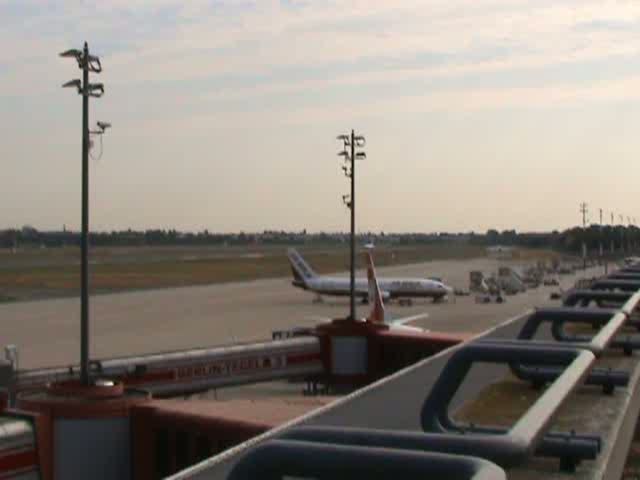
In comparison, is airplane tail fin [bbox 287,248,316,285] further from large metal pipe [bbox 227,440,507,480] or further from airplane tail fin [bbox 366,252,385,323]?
large metal pipe [bbox 227,440,507,480]

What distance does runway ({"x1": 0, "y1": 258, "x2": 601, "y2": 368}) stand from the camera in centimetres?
5203

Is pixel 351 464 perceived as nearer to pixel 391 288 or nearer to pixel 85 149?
pixel 85 149

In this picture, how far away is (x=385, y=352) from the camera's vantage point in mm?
29281

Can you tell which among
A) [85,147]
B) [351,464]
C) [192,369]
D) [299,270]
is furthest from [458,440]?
[299,270]

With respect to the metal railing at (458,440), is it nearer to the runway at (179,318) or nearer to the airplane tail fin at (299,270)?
the runway at (179,318)

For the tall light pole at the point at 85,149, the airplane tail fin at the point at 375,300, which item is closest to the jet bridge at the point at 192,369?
Result: the tall light pole at the point at 85,149

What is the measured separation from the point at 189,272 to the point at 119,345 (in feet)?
289

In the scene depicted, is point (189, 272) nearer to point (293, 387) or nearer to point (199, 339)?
point (199, 339)

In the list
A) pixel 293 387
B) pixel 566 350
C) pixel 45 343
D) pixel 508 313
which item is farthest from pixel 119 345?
pixel 566 350

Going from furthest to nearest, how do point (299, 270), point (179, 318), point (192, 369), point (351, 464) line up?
1. point (299, 270)
2. point (179, 318)
3. point (192, 369)
4. point (351, 464)

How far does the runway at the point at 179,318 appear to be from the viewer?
171ft

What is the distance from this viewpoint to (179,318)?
6944 cm

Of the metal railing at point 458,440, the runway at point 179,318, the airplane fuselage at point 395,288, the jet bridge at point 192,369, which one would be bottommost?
the runway at point 179,318

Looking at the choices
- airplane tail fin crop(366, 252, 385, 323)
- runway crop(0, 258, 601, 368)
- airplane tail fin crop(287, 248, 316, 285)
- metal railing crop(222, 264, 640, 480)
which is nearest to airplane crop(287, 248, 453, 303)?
airplane tail fin crop(287, 248, 316, 285)
